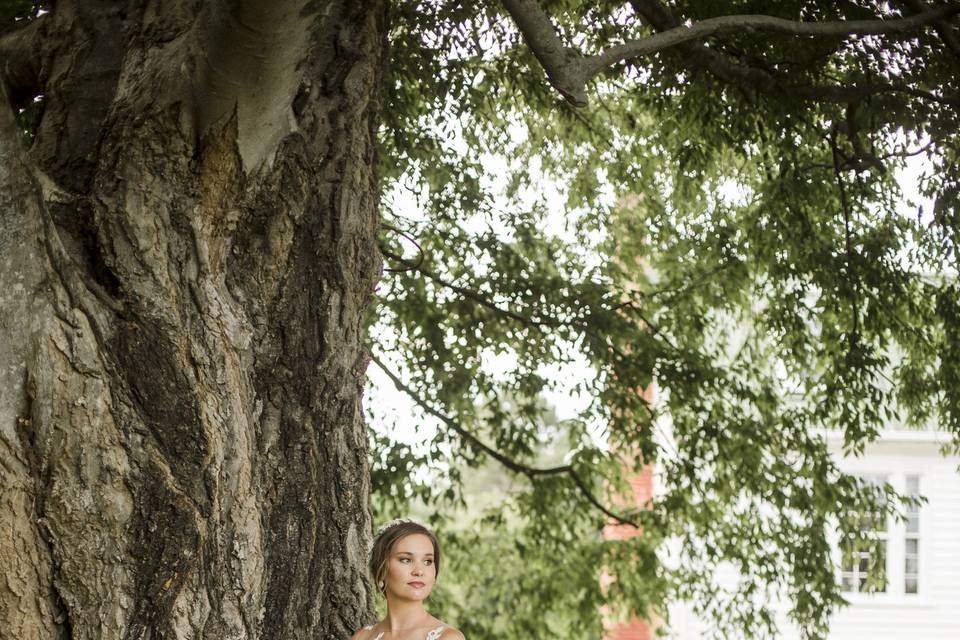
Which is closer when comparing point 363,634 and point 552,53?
point 363,634

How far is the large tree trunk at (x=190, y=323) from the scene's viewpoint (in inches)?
140

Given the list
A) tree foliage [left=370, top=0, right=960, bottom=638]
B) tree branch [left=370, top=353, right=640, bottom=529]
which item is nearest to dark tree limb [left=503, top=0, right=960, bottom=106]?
tree foliage [left=370, top=0, right=960, bottom=638]

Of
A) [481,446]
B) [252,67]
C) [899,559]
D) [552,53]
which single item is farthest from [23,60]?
[899,559]

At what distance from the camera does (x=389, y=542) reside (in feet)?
12.7

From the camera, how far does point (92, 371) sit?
3623 millimetres

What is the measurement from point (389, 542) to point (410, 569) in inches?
4.2

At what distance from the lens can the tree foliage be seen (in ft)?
27.0

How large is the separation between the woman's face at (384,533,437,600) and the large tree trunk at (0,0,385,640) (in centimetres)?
40

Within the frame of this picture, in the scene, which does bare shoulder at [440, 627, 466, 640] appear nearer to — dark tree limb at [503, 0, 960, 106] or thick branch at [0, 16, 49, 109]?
dark tree limb at [503, 0, 960, 106]

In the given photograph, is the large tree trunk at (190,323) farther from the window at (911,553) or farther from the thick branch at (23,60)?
the window at (911,553)

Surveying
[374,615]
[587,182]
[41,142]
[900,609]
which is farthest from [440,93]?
[900,609]

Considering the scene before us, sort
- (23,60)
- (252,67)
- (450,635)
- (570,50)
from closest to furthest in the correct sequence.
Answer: (450,635), (252,67), (570,50), (23,60)

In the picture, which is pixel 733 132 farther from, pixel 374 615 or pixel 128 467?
pixel 128 467

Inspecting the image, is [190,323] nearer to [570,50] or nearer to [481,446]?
[570,50]
